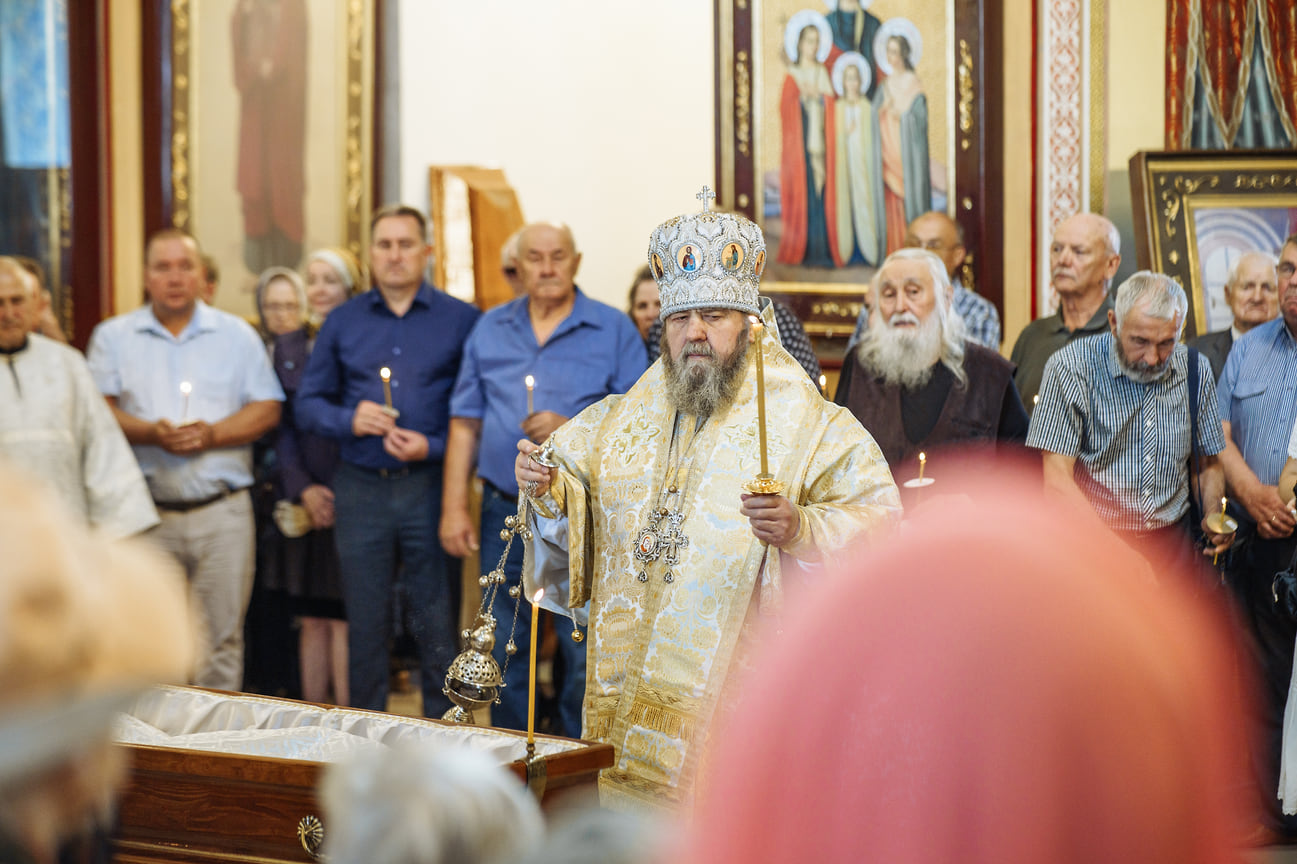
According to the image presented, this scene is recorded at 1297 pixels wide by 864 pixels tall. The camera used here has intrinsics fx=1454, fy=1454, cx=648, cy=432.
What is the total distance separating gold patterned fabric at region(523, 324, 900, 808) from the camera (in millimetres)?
3361

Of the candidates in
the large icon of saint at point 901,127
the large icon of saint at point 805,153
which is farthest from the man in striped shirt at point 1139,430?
the large icon of saint at point 805,153

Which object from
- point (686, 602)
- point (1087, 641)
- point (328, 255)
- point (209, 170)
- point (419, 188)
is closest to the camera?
point (1087, 641)

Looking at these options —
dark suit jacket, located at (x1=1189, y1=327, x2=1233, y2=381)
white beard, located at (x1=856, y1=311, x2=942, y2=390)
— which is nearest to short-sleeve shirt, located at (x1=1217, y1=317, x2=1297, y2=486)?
dark suit jacket, located at (x1=1189, y1=327, x2=1233, y2=381)

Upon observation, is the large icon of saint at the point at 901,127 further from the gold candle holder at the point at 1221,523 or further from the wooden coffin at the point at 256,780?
the wooden coffin at the point at 256,780

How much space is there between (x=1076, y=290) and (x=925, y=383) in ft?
3.93

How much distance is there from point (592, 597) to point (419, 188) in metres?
5.06

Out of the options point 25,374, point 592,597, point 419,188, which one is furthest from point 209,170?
point 592,597

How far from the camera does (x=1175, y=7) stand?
6980 mm

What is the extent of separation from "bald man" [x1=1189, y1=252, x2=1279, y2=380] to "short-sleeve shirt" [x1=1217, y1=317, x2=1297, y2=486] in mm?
457

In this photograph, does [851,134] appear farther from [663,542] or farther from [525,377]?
[663,542]

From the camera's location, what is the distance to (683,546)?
3508 mm

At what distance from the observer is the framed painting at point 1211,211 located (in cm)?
651

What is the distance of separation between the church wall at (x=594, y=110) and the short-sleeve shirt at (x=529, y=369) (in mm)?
3029

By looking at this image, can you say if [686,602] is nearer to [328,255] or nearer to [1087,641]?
[1087,641]
